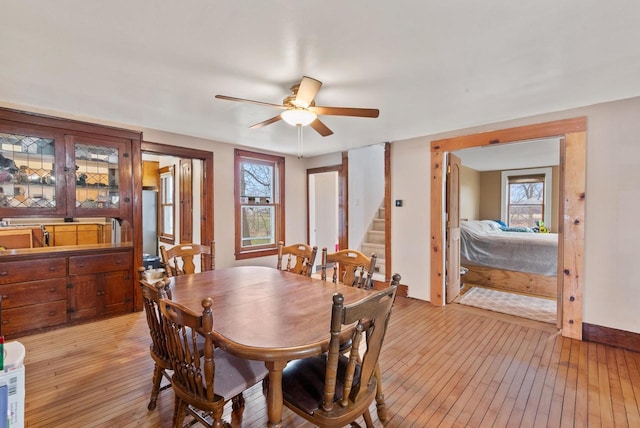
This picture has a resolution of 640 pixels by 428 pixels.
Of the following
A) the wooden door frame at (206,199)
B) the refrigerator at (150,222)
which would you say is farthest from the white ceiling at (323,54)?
the refrigerator at (150,222)

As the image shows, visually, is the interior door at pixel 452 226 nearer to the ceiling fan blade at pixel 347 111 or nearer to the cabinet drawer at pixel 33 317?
the ceiling fan blade at pixel 347 111

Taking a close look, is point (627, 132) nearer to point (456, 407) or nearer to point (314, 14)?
point (456, 407)

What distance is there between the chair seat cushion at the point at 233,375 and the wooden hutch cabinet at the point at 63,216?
2462 millimetres

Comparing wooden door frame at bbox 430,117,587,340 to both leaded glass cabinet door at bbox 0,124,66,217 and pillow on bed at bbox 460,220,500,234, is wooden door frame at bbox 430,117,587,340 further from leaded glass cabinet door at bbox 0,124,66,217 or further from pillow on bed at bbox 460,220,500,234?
leaded glass cabinet door at bbox 0,124,66,217

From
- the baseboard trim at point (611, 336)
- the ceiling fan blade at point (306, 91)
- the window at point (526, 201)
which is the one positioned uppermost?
the ceiling fan blade at point (306, 91)

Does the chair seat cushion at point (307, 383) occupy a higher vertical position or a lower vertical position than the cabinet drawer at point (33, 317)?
higher

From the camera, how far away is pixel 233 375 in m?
1.53

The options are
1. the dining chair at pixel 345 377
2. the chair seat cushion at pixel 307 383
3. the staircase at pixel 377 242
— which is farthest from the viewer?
the staircase at pixel 377 242

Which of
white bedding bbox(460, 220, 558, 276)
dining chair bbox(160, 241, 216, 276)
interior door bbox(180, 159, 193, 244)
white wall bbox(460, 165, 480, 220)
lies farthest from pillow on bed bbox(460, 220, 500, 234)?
interior door bbox(180, 159, 193, 244)

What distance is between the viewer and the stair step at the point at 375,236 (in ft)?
18.7

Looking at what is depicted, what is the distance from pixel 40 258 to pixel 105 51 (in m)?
2.32

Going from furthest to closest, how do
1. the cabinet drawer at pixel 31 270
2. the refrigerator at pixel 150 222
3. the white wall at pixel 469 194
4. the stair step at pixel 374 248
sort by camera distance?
the white wall at pixel 469 194 < the refrigerator at pixel 150 222 < the stair step at pixel 374 248 < the cabinet drawer at pixel 31 270

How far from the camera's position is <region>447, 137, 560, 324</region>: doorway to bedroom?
14.2ft

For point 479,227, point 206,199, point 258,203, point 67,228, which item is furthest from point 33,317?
point 479,227
